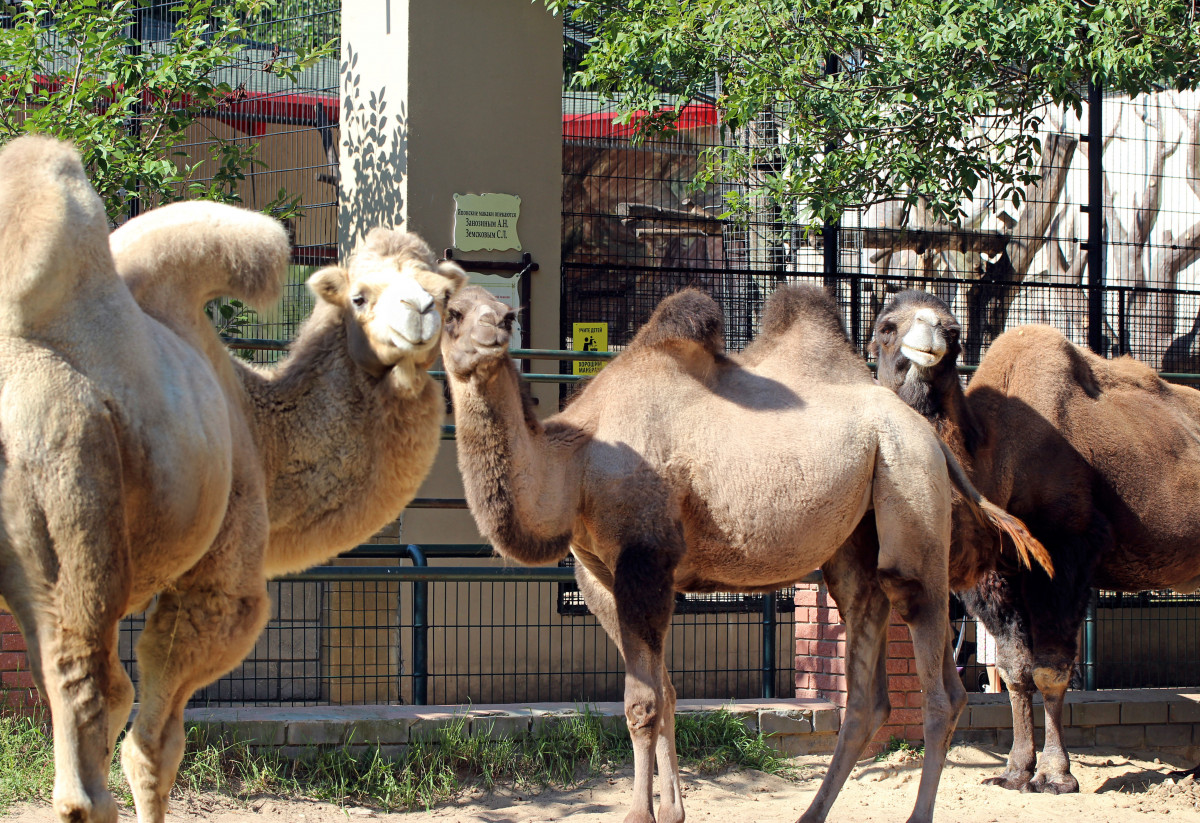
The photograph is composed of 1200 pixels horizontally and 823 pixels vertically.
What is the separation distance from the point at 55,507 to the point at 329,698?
191 inches

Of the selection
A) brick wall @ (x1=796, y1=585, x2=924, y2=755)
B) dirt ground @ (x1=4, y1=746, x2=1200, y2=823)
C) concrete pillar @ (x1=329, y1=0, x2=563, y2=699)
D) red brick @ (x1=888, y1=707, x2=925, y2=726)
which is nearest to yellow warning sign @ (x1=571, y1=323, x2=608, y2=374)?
concrete pillar @ (x1=329, y1=0, x2=563, y2=699)

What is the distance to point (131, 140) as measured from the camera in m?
6.92

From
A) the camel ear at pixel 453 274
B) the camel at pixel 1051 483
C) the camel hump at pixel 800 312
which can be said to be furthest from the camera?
the camel at pixel 1051 483

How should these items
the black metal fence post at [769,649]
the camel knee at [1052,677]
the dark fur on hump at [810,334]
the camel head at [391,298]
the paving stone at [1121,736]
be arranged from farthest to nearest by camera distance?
the paving stone at [1121,736]
the black metal fence post at [769,649]
the camel knee at [1052,677]
the dark fur on hump at [810,334]
the camel head at [391,298]

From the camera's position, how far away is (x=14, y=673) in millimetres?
5098

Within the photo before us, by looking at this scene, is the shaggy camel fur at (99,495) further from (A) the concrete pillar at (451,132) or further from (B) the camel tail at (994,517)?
(A) the concrete pillar at (451,132)

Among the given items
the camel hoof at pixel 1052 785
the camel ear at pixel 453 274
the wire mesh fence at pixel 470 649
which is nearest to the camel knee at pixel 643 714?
the camel ear at pixel 453 274

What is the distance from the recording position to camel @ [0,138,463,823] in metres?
2.41

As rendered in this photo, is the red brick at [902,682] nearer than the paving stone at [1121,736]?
Yes

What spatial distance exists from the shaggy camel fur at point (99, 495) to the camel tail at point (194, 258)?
0.54 ft

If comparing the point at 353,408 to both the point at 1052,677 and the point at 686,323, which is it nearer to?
the point at 686,323

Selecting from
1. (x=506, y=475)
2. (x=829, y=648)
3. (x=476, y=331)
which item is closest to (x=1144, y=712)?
(x=829, y=648)

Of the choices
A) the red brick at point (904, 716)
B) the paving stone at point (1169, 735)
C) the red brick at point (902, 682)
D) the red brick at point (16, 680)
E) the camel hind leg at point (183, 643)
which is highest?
the camel hind leg at point (183, 643)

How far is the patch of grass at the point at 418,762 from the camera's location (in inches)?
191
